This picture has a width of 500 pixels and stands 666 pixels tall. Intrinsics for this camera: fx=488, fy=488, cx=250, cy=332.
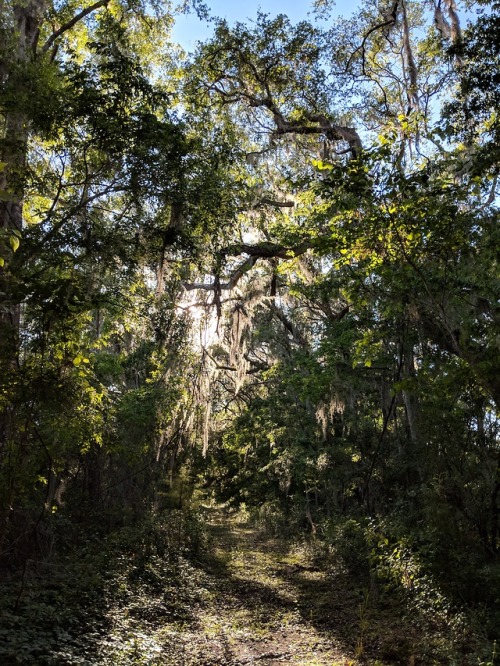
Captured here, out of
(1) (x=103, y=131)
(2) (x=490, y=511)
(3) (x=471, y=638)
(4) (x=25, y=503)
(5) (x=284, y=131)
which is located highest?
(5) (x=284, y=131)

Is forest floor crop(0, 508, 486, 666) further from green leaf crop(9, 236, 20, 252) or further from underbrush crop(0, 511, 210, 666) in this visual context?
green leaf crop(9, 236, 20, 252)

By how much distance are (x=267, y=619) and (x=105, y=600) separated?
93.9 inches

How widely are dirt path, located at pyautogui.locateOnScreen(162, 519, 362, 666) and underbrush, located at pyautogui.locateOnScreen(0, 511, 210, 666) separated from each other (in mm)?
351

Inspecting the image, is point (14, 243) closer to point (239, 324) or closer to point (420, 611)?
point (420, 611)

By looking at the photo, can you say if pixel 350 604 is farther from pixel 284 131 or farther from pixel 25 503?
pixel 284 131

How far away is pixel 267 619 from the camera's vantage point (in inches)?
286

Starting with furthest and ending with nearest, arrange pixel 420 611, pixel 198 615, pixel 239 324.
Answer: pixel 239 324
pixel 198 615
pixel 420 611

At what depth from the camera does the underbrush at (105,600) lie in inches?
193

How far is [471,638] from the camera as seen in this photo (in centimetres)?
539

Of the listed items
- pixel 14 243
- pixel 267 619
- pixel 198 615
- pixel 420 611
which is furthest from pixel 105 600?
pixel 14 243

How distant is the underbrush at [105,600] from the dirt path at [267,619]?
13.8 inches

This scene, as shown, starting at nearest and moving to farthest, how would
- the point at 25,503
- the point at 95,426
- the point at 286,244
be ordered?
the point at 25,503 < the point at 95,426 < the point at 286,244

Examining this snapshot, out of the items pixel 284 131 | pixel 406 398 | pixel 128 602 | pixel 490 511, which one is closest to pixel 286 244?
pixel 284 131

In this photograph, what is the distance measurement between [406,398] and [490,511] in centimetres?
328
